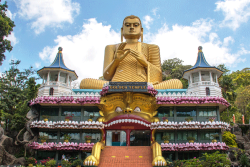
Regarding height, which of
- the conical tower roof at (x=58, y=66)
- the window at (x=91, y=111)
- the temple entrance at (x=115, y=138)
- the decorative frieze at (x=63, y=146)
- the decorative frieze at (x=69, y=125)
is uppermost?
the conical tower roof at (x=58, y=66)

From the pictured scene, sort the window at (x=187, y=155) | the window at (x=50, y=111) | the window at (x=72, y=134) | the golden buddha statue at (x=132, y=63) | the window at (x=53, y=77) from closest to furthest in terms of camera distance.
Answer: the window at (x=187, y=155), the window at (x=72, y=134), the window at (x=50, y=111), the golden buddha statue at (x=132, y=63), the window at (x=53, y=77)

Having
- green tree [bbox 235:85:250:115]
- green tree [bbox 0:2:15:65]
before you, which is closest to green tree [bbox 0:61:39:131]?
green tree [bbox 0:2:15:65]

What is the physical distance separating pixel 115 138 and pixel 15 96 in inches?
539

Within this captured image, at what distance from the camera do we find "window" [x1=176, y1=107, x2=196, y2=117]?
835 inches

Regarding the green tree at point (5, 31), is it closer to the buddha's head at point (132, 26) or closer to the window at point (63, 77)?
the window at point (63, 77)

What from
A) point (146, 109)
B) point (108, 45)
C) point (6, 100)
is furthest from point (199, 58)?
point (6, 100)

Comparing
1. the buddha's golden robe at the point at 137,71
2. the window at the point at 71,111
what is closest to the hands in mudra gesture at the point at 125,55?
the buddha's golden robe at the point at 137,71

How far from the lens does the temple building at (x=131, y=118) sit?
1952cm

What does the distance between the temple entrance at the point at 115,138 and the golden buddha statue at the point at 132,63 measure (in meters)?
4.61

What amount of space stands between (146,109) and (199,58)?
24.7 feet

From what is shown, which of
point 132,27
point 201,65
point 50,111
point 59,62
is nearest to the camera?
point 50,111

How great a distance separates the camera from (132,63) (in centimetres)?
2400

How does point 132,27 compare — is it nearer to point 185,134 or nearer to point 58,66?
point 58,66

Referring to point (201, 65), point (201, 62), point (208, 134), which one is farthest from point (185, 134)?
point (201, 62)
